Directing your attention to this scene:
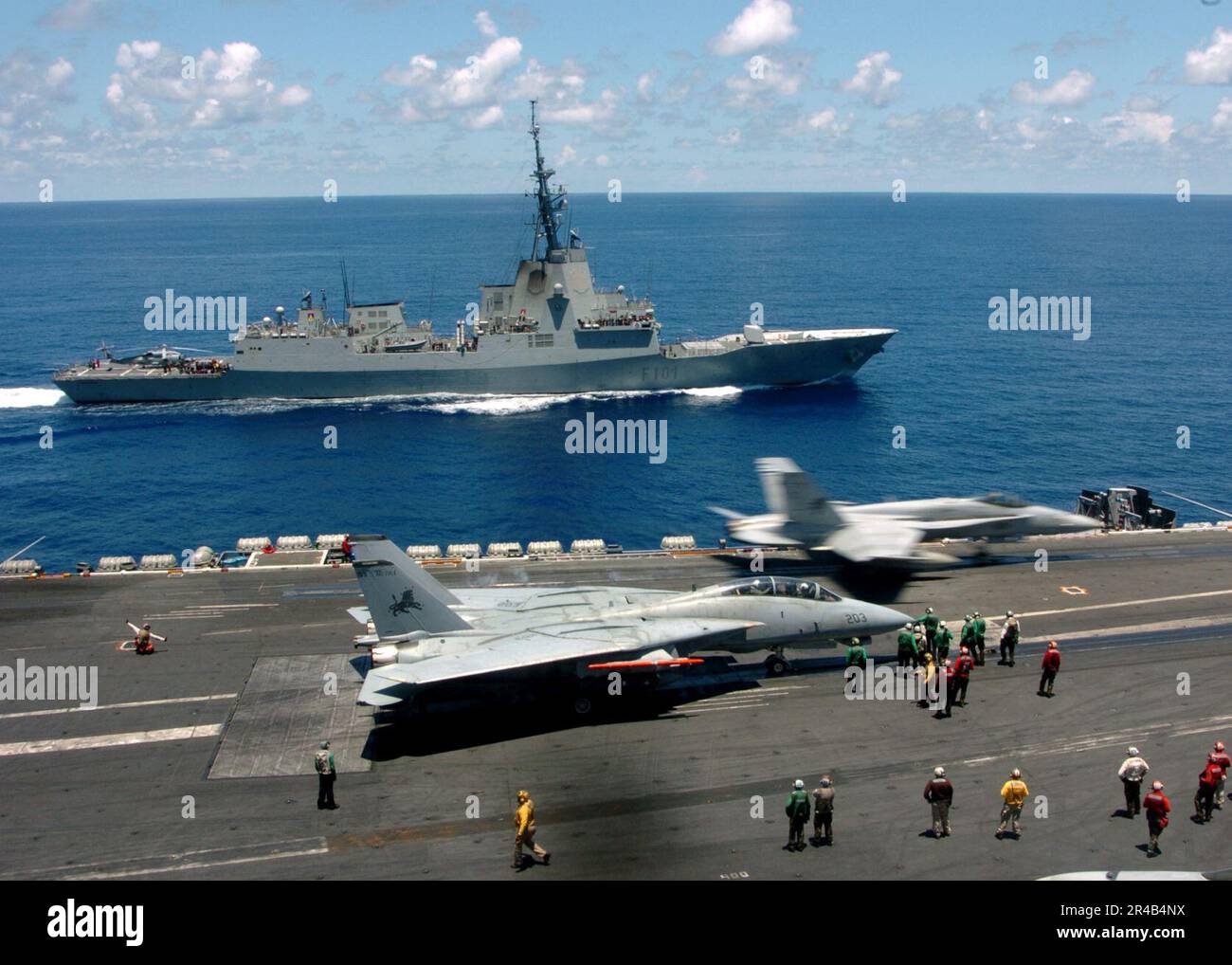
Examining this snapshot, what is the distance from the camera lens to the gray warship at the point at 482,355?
295ft

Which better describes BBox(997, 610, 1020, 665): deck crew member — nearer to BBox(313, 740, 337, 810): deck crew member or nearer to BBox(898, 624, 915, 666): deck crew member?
BBox(898, 624, 915, 666): deck crew member

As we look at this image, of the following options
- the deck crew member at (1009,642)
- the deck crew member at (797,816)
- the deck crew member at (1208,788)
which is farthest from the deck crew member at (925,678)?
the deck crew member at (797,816)

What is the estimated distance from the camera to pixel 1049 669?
29062 mm

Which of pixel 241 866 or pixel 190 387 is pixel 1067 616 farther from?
pixel 190 387

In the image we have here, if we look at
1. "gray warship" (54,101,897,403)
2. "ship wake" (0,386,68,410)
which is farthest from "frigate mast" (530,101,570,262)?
"ship wake" (0,386,68,410)

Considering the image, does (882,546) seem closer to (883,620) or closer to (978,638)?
(883,620)

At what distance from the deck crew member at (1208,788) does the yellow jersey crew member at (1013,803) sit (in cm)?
389

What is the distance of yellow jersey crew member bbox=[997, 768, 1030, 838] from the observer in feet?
70.2

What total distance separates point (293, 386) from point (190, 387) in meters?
9.16

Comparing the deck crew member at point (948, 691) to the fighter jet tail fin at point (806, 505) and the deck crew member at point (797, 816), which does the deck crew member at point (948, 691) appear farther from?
the fighter jet tail fin at point (806, 505)

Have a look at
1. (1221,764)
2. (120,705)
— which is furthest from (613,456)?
(1221,764)

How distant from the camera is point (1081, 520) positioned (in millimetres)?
45250

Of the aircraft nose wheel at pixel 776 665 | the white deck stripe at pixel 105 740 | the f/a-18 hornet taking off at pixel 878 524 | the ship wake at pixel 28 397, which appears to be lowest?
the white deck stripe at pixel 105 740

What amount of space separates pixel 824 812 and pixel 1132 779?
22.9 feet
